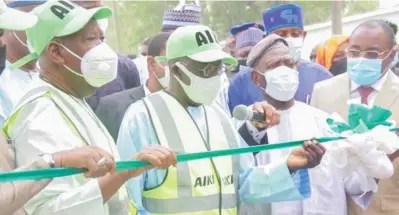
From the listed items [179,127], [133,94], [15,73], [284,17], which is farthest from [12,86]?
[284,17]

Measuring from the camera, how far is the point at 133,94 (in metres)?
4.68

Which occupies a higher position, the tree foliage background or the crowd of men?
the crowd of men

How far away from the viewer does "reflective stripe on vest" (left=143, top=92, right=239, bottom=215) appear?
311 cm

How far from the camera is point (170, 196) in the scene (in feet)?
10.2

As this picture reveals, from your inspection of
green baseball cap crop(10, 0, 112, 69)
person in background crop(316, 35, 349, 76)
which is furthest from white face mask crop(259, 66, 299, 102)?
person in background crop(316, 35, 349, 76)

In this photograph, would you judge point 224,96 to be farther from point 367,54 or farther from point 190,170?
point 190,170

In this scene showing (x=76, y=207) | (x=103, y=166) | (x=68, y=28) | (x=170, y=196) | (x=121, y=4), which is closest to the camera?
(x=103, y=166)

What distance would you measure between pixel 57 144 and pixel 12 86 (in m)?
1.52

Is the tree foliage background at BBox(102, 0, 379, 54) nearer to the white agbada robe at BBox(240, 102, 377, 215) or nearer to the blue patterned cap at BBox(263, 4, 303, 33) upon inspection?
the blue patterned cap at BBox(263, 4, 303, 33)

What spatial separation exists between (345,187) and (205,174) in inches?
42.5

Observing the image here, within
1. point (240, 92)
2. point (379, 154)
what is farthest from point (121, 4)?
point (379, 154)

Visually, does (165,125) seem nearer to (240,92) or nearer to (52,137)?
(52,137)

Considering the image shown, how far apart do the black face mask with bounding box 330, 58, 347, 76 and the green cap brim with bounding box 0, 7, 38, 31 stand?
4.24m

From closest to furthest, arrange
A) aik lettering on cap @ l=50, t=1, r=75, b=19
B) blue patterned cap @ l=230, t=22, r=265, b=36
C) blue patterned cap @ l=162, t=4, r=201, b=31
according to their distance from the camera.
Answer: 1. aik lettering on cap @ l=50, t=1, r=75, b=19
2. blue patterned cap @ l=162, t=4, r=201, b=31
3. blue patterned cap @ l=230, t=22, r=265, b=36
